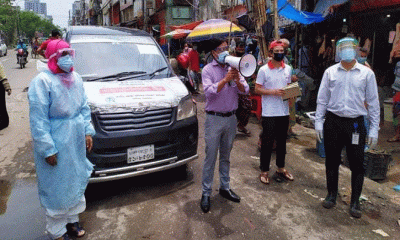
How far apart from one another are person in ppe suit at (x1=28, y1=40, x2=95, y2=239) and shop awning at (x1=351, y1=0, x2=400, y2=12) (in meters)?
7.14

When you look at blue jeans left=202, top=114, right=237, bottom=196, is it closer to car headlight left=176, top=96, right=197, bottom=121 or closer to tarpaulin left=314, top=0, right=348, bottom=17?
car headlight left=176, top=96, right=197, bottom=121

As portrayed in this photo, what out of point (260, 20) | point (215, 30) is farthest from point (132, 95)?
point (215, 30)

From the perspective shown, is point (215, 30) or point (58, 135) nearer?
point (58, 135)

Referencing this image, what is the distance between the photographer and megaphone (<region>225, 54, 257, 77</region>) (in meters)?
2.79

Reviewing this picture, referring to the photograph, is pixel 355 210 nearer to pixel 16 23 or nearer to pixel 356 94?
pixel 356 94

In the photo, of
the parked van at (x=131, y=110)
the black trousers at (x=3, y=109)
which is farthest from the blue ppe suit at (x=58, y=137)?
the black trousers at (x=3, y=109)

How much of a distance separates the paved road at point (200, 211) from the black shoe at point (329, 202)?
0.06 meters

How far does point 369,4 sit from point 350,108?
5682mm

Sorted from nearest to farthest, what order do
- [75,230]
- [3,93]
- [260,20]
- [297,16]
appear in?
[75,230], [3,93], [260,20], [297,16]

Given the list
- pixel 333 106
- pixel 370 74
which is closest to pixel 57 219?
pixel 333 106

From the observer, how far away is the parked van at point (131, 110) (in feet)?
11.0

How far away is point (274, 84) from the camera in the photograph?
156 inches

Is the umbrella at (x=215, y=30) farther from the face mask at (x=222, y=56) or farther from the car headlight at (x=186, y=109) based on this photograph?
the face mask at (x=222, y=56)

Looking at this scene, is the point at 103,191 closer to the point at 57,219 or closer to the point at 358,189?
the point at 57,219
